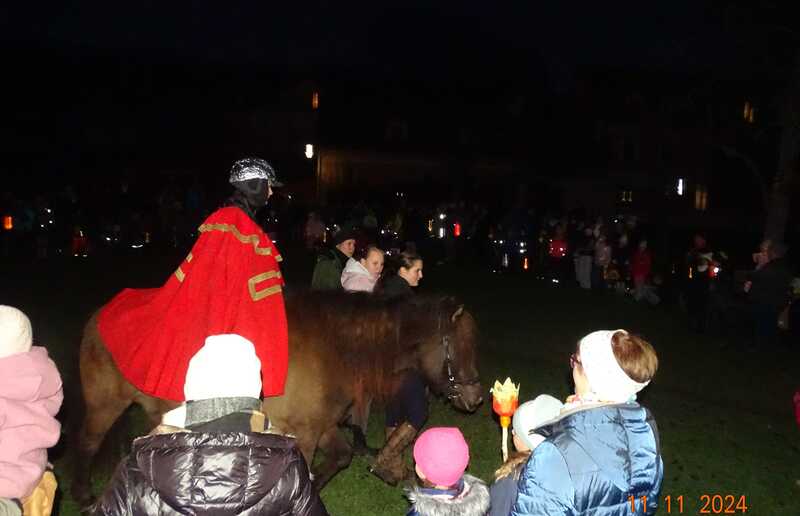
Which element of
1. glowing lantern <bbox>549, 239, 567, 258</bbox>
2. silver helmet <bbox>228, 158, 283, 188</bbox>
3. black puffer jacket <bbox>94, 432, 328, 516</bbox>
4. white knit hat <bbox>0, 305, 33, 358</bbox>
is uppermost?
silver helmet <bbox>228, 158, 283, 188</bbox>

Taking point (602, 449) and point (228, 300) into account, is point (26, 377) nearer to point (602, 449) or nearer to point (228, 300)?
point (228, 300)

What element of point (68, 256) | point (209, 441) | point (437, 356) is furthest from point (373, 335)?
point (68, 256)

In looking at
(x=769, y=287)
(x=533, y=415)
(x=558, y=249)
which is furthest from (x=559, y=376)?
(x=558, y=249)

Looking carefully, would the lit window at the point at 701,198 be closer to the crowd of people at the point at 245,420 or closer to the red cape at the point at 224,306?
the crowd of people at the point at 245,420

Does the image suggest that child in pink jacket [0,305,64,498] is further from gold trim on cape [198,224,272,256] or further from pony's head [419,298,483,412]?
pony's head [419,298,483,412]

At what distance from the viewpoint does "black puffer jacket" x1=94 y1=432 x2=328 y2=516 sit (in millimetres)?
2527

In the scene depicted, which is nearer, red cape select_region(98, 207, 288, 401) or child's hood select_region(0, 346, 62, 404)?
child's hood select_region(0, 346, 62, 404)

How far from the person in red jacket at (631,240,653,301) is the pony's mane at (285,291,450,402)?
1251cm

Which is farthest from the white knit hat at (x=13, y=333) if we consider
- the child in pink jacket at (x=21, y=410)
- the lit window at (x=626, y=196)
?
the lit window at (x=626, y=196)

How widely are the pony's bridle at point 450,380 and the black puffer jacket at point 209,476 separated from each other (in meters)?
3.04

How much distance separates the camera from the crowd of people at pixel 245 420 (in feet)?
8.47

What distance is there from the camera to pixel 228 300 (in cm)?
488
